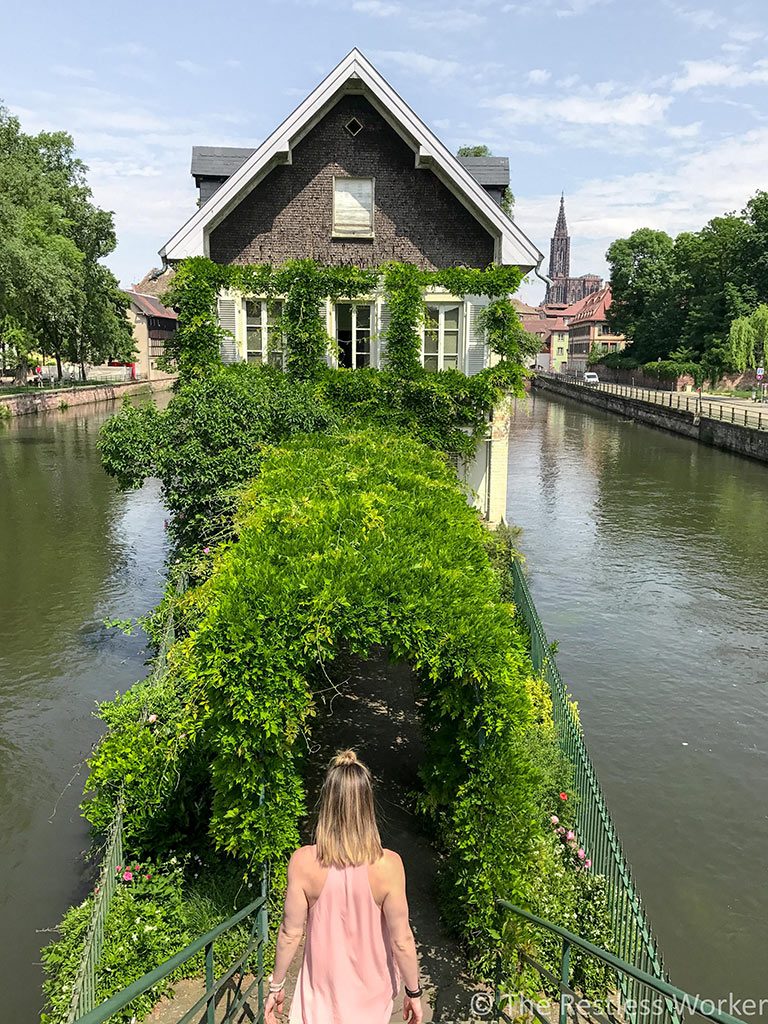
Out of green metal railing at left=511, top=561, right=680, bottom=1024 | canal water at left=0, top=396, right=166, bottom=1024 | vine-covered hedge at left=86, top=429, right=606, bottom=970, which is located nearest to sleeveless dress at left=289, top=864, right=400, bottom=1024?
green metal railing at left=511, top=561, right=680, bottom=1024

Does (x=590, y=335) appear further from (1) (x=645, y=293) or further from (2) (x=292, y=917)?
(2) (x=292, y=917)

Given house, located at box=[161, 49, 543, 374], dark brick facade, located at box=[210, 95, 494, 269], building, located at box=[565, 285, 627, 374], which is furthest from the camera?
building, located at box=[565, 285, 627, 374]

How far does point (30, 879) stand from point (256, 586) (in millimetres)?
6117

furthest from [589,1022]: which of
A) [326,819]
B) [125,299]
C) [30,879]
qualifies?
[125,299]

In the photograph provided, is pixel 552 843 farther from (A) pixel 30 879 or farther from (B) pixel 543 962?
(A) pixel 30 879

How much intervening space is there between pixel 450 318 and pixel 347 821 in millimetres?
16910

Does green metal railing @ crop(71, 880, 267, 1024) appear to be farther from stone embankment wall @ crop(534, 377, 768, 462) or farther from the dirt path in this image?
stone embankment wall @ crop(534, 377, 768, 462)

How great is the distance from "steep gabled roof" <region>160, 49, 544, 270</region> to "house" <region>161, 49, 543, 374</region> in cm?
4

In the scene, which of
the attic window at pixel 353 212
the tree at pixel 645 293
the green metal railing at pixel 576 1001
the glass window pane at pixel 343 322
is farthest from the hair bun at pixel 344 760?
the tree at pixel 645 293

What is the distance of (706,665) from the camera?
16.2m

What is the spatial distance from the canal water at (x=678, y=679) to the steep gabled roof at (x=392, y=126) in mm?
8939

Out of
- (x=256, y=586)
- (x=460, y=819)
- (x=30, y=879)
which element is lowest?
(x=30, y=879)

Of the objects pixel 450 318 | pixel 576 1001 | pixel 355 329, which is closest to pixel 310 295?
pixel 355 329

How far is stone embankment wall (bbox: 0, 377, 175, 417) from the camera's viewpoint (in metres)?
52.2
